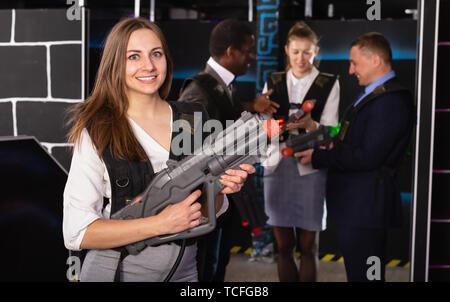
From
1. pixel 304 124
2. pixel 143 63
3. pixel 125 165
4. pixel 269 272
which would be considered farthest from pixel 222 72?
pixel 269 272

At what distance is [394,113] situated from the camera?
2.50m

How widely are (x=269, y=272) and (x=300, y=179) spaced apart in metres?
0.85

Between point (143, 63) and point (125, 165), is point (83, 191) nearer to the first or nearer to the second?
point (125, 165)

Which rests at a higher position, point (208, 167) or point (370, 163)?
point (208, 167)

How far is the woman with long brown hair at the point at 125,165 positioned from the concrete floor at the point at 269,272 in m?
2.11

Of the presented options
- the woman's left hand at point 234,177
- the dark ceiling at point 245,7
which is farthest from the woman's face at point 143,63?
the dark ceiling at point 245,7

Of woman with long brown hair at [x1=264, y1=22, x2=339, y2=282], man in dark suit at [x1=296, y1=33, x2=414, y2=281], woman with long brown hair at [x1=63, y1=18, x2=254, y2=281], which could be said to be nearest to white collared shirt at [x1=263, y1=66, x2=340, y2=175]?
woman with long brown hair at [x1=264, y1=22, x2=339, y2=282]

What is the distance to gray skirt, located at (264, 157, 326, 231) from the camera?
320cm

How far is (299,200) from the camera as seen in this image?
3225 mm

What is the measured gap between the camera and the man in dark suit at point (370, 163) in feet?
8.25

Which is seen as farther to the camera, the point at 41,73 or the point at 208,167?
the point at 41,73

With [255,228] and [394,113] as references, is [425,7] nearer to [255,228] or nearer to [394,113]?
[394,113]

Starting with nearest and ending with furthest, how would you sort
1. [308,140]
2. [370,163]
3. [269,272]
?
[370,163] < [308,140] < [269,272]
